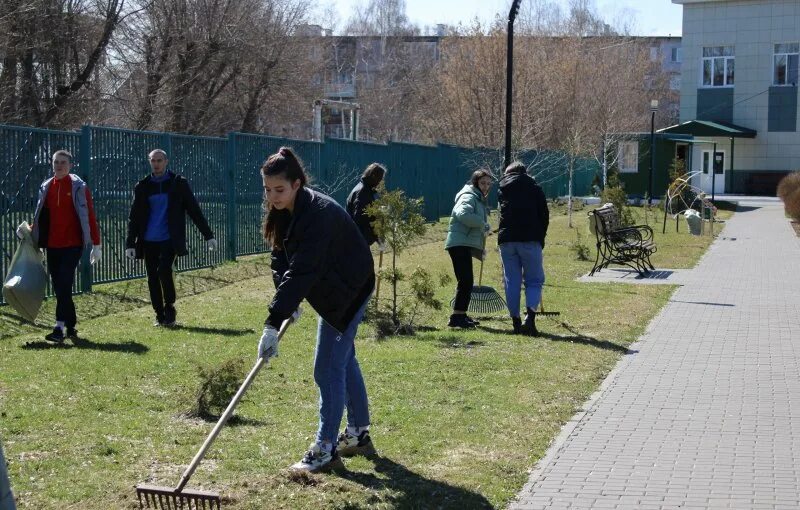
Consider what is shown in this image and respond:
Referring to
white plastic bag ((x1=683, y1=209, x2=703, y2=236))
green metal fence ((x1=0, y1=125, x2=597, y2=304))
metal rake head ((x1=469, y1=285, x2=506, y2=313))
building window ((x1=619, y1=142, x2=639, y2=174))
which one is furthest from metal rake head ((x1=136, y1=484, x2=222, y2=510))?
building window ((x1=619, y1=142, x2=639, y2=174))

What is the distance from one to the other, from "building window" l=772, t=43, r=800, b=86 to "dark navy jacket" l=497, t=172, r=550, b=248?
54402 mm

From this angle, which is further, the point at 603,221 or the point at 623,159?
the point at 623,159

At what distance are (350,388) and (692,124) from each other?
53497 mm

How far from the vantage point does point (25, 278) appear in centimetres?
1047

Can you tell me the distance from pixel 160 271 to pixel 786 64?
56.1 meters

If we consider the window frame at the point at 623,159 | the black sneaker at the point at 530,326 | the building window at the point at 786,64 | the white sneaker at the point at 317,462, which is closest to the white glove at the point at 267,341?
the white sneaker at the point at 317,462

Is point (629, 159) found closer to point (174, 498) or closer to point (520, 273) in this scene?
point (520, 273)

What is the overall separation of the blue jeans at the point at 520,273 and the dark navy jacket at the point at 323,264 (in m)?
5.44

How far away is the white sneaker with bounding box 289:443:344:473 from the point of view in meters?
5.88

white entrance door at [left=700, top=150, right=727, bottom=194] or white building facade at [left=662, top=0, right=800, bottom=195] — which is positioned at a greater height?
white building facade at [left=662, top=0, right=800, bottom=195]

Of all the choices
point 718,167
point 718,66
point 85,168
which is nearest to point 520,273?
point 85,168

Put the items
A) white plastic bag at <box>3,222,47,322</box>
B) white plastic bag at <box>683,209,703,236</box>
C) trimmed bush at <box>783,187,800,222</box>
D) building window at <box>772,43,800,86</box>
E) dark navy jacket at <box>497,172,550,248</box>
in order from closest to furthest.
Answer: white plastic bag at <box>3,222,47,322</box>, dark navy jacket at <box>497,172,550,248</box>, white plastic bag at <box>683,209,703,236</box>, trimmed bush at <box>783,187,800,222</box>, building window at <box>772,43,800,86</box>

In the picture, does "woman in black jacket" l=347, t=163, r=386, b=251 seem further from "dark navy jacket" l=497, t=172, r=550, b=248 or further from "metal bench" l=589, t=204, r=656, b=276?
"metal bench" l=589, t=204, r=656, b=276

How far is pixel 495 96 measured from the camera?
42031mm
